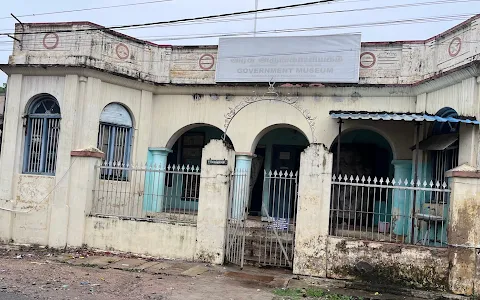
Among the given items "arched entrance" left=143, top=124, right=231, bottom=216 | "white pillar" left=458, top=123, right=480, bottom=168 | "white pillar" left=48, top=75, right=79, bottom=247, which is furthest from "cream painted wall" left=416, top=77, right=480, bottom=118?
"white pillar" left=48, top=75, right=79, bottom=247

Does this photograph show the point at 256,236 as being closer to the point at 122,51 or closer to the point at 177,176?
the point at 177,176

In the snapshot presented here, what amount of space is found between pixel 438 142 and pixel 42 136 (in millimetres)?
8678

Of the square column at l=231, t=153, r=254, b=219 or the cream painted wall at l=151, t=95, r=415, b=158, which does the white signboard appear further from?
the square column at l=231, t=153, r=254, b=219

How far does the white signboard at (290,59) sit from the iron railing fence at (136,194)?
279cm

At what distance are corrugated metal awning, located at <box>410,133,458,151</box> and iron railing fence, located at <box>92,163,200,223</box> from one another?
4.85 metres

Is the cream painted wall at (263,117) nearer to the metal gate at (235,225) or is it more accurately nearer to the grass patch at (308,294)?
the metal gate at (235,225)

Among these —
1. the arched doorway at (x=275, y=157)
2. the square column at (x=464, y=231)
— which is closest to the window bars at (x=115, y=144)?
the arched doorway at (x=275, y=157)

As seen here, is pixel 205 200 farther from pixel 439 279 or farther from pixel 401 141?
pixel 401 141

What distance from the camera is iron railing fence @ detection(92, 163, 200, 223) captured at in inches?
397

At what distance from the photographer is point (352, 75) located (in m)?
11.1

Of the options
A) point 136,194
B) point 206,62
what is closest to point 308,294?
point 136,194

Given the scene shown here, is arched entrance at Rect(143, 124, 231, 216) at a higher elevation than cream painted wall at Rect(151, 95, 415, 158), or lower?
lower

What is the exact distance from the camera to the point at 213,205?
899 centimetres

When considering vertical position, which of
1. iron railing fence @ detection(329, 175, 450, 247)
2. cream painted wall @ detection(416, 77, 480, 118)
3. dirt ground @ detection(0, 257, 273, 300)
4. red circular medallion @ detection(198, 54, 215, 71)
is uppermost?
red circular medallion @ detection(198, 54, 215, 71)
